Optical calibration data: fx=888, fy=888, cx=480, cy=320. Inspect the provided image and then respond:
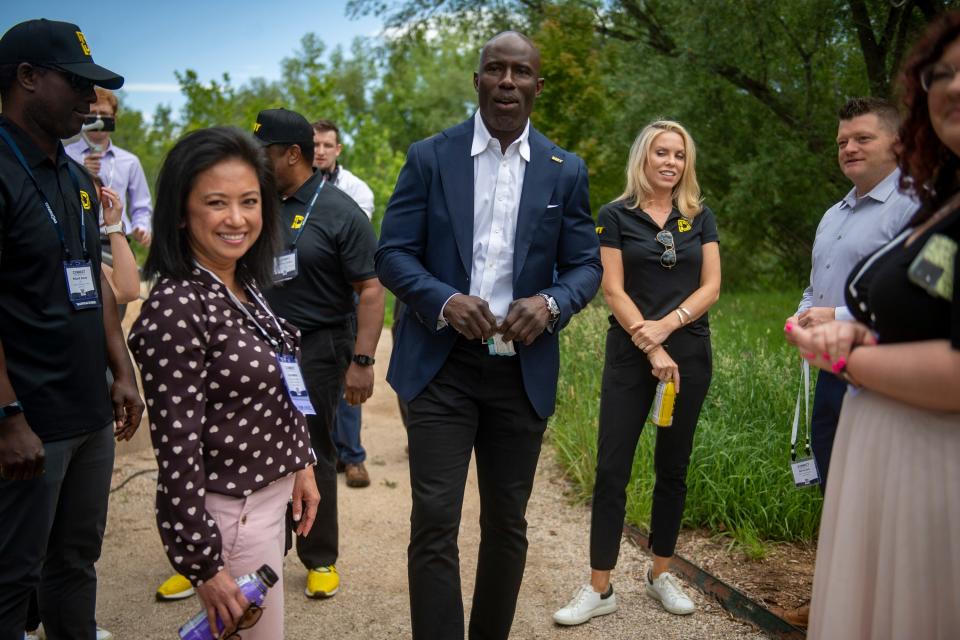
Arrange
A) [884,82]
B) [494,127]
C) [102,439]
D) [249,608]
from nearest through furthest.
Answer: [249,608] < [102,439] < [494,127] < [884,82]

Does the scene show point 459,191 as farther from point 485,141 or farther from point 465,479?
point 465,479

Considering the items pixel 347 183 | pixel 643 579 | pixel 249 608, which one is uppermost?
pixel 347 183

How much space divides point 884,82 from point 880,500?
7812 mm

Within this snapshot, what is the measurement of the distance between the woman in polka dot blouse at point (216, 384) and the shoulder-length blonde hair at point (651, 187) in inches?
94.2

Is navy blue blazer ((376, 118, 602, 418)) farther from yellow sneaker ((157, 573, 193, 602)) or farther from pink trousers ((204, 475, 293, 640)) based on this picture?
yellow sneaker ((157, 573, 193, 602))

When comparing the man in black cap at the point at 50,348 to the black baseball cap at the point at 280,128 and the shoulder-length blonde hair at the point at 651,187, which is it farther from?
the shoulder-length blonde hair at the point at 651,187

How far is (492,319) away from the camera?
330cm

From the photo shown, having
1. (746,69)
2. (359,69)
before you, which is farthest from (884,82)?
(359,69)

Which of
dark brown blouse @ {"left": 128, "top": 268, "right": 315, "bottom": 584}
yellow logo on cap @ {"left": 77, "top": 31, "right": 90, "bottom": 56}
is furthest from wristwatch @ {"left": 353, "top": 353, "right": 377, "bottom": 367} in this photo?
yellow logo on cap @ {"left": 77, "top": 31, "right": 90, "bottom": 56}

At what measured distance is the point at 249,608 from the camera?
2.50 meters

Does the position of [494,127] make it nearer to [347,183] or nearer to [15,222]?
[15,222]

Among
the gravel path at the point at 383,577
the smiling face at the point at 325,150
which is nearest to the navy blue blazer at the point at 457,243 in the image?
the gravel path at the point at 383,577

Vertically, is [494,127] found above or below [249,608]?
above

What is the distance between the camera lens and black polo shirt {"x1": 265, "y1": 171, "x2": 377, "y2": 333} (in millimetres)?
4707
